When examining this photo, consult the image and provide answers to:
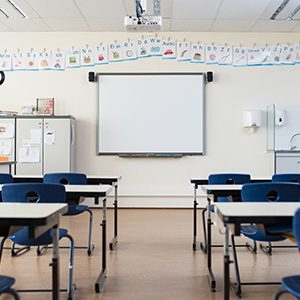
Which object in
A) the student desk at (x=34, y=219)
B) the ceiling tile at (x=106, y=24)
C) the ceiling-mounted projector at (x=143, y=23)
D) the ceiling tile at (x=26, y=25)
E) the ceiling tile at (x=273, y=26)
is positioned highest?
the ceiling tile at (x=273, y=26)

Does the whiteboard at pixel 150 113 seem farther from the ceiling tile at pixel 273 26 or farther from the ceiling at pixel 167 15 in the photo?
the ceiling tile at pixel 273 26

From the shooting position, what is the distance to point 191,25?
6.20 m

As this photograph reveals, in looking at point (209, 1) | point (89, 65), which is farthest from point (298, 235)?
point (89, 65)

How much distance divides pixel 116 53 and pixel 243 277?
469 centimetres

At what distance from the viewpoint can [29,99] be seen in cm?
646

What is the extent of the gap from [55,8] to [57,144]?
2.11 metres

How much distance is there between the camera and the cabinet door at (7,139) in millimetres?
5980

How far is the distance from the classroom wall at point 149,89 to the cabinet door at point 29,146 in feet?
2.02

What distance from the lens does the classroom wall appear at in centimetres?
643

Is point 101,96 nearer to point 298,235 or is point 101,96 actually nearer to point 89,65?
point 89,65

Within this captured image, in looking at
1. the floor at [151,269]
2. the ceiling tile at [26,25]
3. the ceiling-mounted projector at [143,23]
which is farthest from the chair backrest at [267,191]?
the ceiling tile at [26,25]

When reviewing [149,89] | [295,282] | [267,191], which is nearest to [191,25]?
[149,89]

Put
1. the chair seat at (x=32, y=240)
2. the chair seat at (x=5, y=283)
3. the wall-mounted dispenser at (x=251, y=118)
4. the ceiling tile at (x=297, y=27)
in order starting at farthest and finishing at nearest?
the wall-mounted dispenser at (x=251, y=118) → the ceiling tile at (x=297, y=27) → the chair seat at (x=32, y=240) → the chair seat at (x=5, y=283)

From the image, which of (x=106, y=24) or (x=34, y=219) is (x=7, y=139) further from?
(x=34, y=219)
